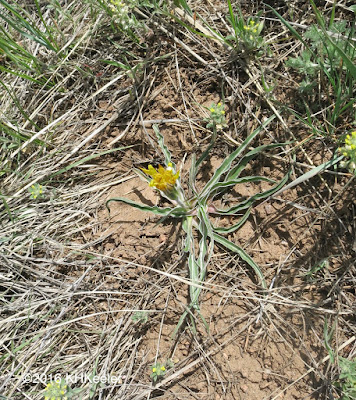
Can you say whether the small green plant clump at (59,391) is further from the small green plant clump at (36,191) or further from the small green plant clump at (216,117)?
the small green plant clump at (216,117)

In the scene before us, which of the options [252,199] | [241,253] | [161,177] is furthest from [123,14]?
[241,253]

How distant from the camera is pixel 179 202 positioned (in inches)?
95.0

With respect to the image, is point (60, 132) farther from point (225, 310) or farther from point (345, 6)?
point (345, 6)

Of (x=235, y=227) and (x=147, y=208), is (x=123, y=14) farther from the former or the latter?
(x=235, y=227)

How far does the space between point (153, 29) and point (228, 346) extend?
2.33 metres

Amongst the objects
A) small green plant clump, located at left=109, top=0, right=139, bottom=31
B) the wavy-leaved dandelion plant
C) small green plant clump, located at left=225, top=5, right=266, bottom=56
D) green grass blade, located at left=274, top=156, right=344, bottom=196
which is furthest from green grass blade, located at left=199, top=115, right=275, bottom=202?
small green plant clump, located at left=109, top=0, right=139, bottom=31

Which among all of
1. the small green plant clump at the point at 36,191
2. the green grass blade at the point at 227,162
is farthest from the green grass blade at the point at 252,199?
the small green plant clump at the point at 36,191

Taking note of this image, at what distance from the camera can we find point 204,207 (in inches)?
96.5

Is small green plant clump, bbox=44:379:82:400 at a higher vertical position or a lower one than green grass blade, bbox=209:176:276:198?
lower

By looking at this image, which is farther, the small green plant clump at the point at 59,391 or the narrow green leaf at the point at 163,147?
the narrow green leaf at the point at 163,147

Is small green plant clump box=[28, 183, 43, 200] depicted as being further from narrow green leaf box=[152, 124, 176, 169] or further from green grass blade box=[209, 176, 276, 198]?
A: green grass blade box=[209, 176, 276, 198]

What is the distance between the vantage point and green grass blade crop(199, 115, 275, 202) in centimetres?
237

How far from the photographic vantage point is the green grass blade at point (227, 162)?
237 cm

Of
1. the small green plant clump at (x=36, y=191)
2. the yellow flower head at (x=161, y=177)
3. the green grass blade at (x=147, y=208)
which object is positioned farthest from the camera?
the small green plant clump at (x=36, y=191)
